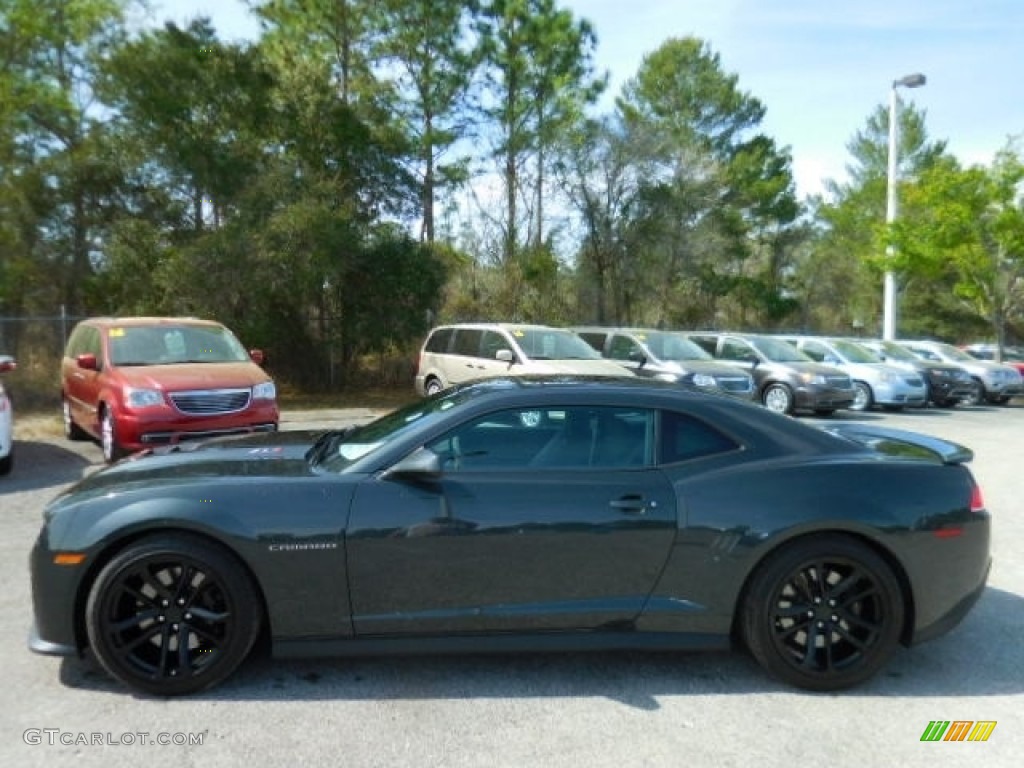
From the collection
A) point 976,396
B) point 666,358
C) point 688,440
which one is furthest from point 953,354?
point 688,440

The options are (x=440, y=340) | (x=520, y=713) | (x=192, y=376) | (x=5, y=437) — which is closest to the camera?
(x=520, y=713)

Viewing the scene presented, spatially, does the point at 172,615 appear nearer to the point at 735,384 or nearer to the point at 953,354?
the point at 735,384

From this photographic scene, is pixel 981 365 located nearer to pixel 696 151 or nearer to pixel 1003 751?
pixel 696 151

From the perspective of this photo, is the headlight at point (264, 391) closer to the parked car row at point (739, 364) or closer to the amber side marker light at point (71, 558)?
the parked car row at point (739, 364)

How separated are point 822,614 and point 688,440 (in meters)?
1.00

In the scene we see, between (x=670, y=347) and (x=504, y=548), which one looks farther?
(x=670, y=347)

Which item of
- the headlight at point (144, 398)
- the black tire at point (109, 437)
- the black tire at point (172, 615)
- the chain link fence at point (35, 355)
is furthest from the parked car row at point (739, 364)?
the black tire at point (172, 615)

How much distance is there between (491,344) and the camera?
13383 millimetres

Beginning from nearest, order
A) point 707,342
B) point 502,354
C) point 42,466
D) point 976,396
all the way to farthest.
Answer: point 42,466, point 502,354, point 707,342, point 976,396

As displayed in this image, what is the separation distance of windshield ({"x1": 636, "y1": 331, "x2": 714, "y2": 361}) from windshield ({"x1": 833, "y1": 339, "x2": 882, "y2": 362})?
417cm

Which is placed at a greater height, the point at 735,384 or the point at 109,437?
the point at 735,384

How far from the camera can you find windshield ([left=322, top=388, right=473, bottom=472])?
3877 millimetres

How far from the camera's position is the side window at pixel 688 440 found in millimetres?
3850

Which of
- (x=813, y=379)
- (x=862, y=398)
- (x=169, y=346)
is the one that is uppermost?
(x=169, y=346)
